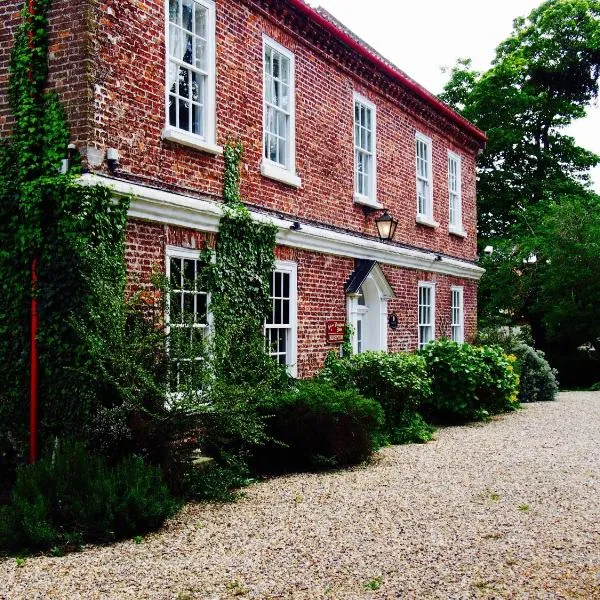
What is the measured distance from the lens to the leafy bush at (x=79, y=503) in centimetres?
643

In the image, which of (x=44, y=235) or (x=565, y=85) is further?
(x=565, y=85)

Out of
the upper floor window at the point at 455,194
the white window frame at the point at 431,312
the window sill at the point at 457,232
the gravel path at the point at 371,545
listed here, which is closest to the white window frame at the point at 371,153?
the white window frame at the point at 431,312

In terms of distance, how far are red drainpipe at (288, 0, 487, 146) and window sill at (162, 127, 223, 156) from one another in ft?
10.1

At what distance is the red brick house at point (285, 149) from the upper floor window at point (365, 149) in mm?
32

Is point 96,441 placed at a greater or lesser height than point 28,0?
lesser

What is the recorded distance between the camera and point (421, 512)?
24.5ft

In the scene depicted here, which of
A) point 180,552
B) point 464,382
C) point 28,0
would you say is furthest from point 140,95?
point 464,382

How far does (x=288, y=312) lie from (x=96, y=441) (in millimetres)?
4810

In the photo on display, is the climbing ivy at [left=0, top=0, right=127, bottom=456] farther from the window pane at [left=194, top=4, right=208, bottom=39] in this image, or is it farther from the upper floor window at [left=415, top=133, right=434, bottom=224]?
the upper floor window at [left=415, top=133, right=434, bottom=224]

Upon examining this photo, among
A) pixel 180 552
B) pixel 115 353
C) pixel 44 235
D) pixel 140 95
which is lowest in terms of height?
pixel 180 552

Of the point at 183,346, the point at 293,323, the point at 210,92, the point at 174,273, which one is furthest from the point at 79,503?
the point at 293,323

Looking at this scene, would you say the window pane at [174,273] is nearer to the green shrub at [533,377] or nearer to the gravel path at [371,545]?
the gravel path at [371,545]

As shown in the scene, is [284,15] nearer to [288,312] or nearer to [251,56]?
[251,56]

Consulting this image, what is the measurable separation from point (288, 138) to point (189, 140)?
9.38 ft
